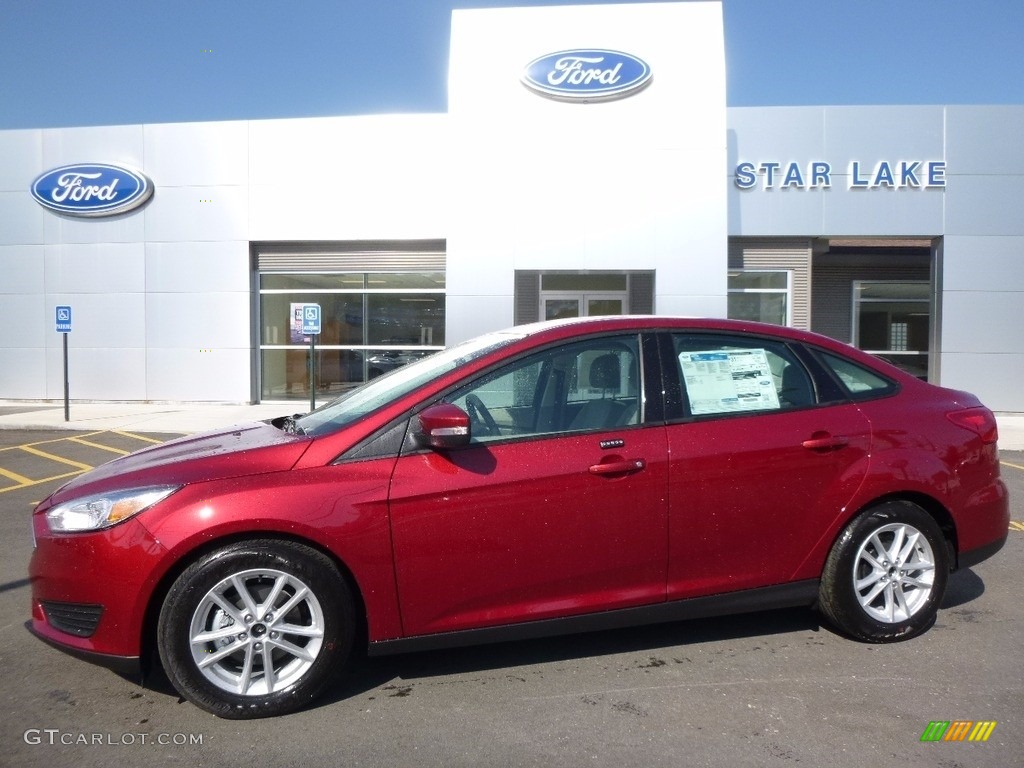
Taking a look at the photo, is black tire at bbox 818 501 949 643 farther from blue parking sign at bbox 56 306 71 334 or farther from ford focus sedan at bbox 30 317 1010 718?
blue parking sign at bbox 56 306 71 334

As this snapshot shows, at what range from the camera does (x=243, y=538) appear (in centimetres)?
315

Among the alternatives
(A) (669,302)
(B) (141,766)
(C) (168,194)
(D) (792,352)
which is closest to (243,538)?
(B) (141,766)

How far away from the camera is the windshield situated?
360 cm

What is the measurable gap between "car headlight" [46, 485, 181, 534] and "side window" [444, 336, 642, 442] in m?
1.24

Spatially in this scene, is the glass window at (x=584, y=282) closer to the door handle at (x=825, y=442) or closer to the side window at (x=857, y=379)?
the side window at (x=857, y=379)

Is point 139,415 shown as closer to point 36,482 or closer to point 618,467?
point 36,482

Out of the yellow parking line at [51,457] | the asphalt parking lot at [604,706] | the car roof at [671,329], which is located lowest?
the asphalt parking lot at [604,706]

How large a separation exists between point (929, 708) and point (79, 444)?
38.0 feet

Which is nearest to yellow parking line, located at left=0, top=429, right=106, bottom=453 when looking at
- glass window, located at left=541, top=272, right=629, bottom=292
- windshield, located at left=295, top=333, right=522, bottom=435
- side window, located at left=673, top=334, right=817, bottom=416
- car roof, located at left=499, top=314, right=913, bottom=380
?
glass window, located at left=541, top=272, right=629, bottom=292

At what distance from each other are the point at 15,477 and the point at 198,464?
7008mm

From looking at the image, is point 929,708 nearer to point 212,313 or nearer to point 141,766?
point 141,766

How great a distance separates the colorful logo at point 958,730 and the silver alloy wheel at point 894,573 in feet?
2.50

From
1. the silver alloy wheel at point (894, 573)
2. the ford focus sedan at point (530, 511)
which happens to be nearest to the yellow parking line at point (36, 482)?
the ford focus sedan at point (530, 511)

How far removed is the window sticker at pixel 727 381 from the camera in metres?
3.75
